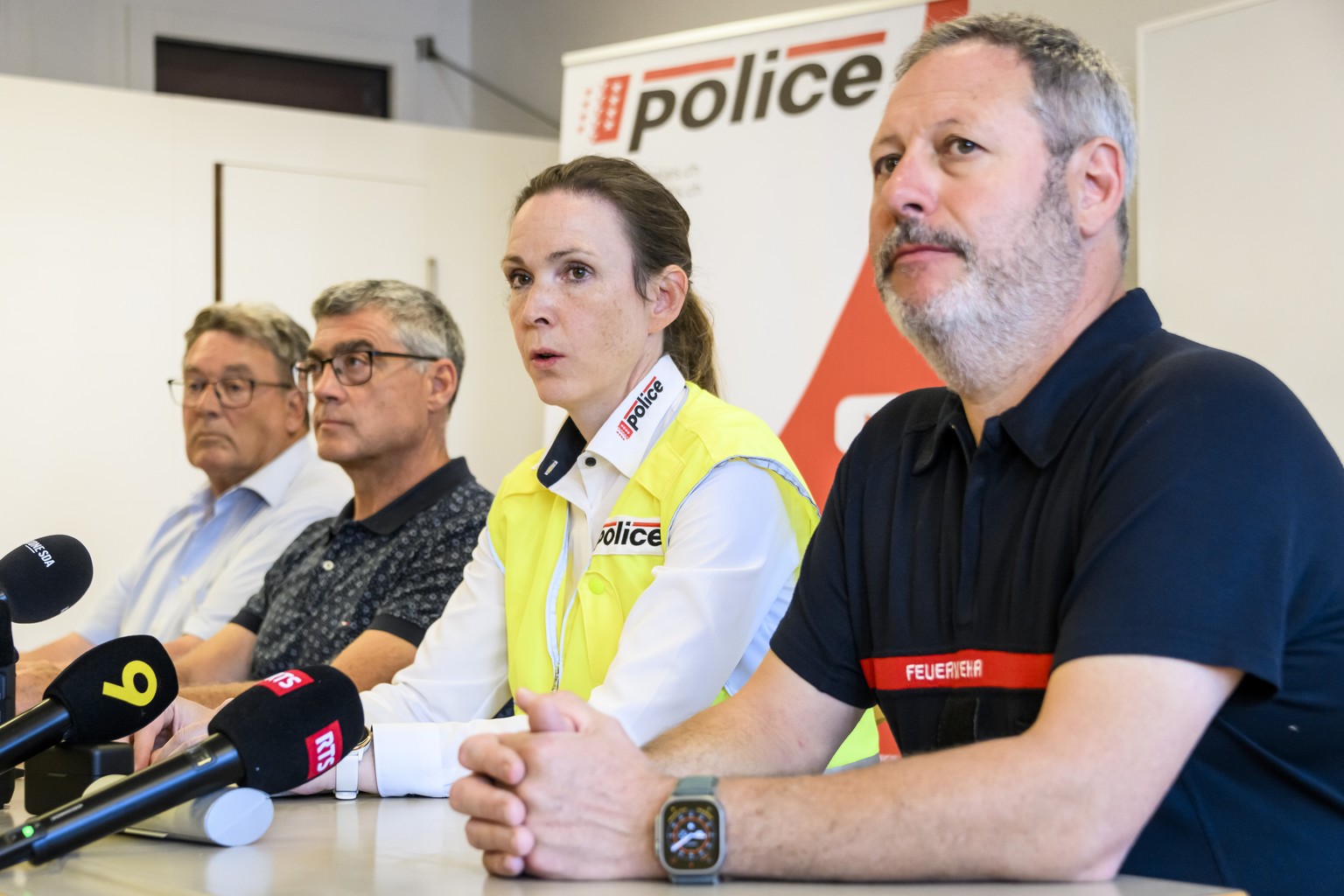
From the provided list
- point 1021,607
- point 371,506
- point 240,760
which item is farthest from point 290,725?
point 371,506

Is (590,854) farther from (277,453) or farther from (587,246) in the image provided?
(277,453)

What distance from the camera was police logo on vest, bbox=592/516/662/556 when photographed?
193cm

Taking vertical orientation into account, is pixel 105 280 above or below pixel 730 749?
above

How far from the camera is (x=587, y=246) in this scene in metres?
2.10

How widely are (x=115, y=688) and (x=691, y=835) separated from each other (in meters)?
0.66

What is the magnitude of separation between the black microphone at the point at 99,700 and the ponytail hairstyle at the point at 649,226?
904 millimetres

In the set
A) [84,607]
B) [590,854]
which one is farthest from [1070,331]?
[84,607]

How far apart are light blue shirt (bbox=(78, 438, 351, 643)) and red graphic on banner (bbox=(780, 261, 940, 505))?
3.58 feet

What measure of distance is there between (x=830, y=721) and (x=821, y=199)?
2225 mm

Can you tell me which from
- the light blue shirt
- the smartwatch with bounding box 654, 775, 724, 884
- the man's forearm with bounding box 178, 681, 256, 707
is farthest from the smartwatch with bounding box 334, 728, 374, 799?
the light blue shirt

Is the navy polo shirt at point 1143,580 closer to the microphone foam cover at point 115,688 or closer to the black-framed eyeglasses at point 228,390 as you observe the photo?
the microphone foam cover at point 115,688

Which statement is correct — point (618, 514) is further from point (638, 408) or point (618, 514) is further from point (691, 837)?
point (691, 837)

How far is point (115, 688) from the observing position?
1.45 meters

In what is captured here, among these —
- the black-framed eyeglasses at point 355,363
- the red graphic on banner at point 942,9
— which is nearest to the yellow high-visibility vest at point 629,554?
the black-framed eyeglasses at point 355,363
